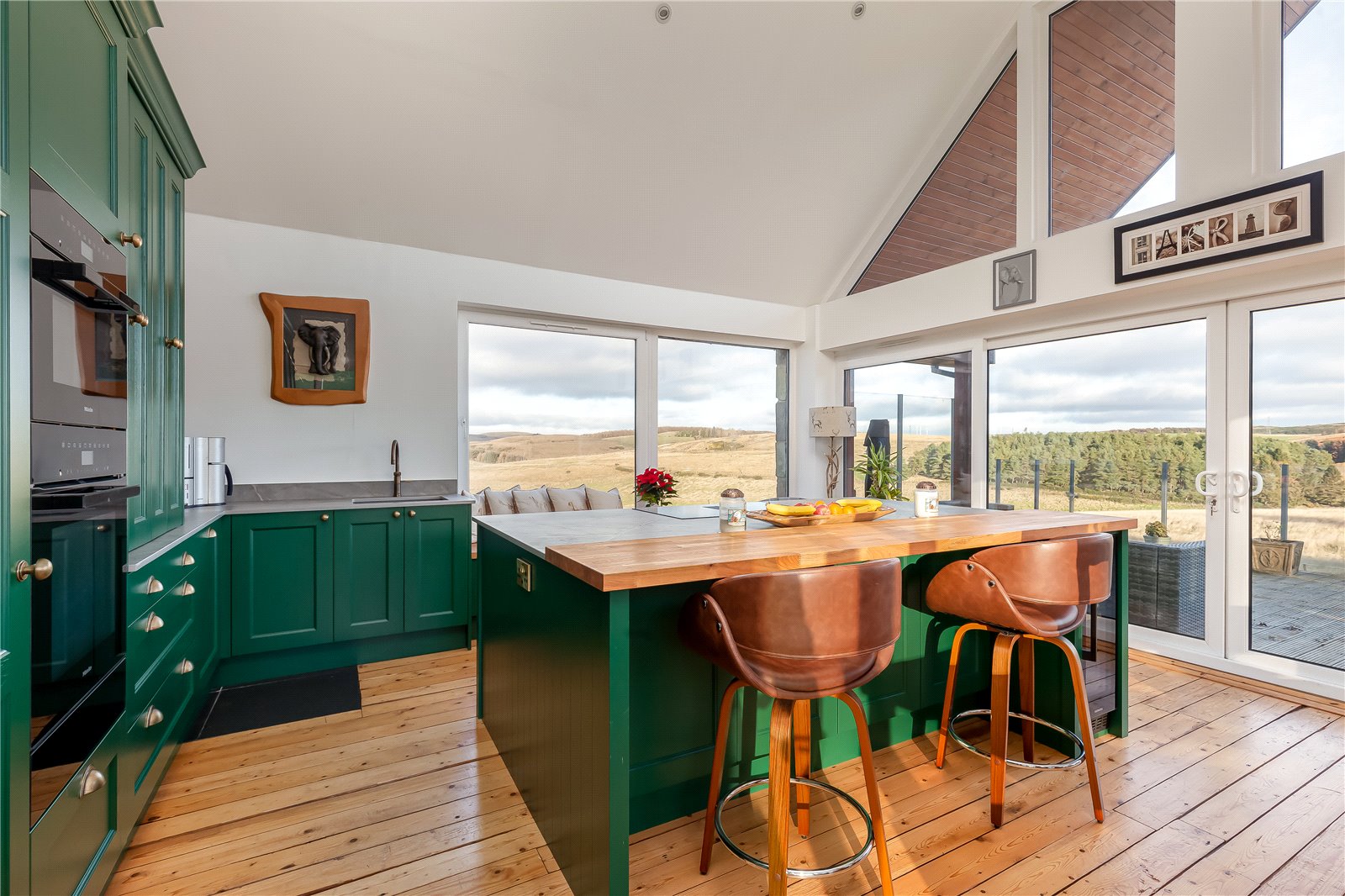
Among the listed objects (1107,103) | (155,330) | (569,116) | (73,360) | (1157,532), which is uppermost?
(1107,103)

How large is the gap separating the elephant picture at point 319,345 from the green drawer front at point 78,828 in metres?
2.51

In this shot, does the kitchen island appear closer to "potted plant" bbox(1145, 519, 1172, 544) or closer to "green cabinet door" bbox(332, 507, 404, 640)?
"green cabinet door" bbox(332, 507, 404, 640)

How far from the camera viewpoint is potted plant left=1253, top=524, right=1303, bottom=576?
294 cm

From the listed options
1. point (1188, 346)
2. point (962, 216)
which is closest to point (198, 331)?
point (962, 216)

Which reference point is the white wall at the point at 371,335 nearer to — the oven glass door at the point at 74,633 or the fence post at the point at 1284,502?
the oven glass door at the point at 74,633

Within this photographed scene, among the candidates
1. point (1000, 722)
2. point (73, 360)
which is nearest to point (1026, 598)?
point (1000, 722)

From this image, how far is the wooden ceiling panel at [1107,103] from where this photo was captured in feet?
10.8

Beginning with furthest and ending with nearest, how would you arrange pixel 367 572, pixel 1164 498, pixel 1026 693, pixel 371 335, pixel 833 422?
pixel 833 422 < pixel 371 335 < pixel 1164 498 < pixel 367 572 < pixel 1026 693

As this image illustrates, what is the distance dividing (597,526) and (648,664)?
54cm

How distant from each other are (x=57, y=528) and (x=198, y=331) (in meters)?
2.71

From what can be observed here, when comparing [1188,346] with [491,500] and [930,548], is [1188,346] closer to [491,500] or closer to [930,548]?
[930,548]

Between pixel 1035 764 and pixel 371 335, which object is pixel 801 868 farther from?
pixel 371 335

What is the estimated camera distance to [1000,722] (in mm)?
1903

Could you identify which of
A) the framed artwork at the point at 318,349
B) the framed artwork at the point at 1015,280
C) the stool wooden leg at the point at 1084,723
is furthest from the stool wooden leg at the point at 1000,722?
the framed artwork at the point at 318,349
